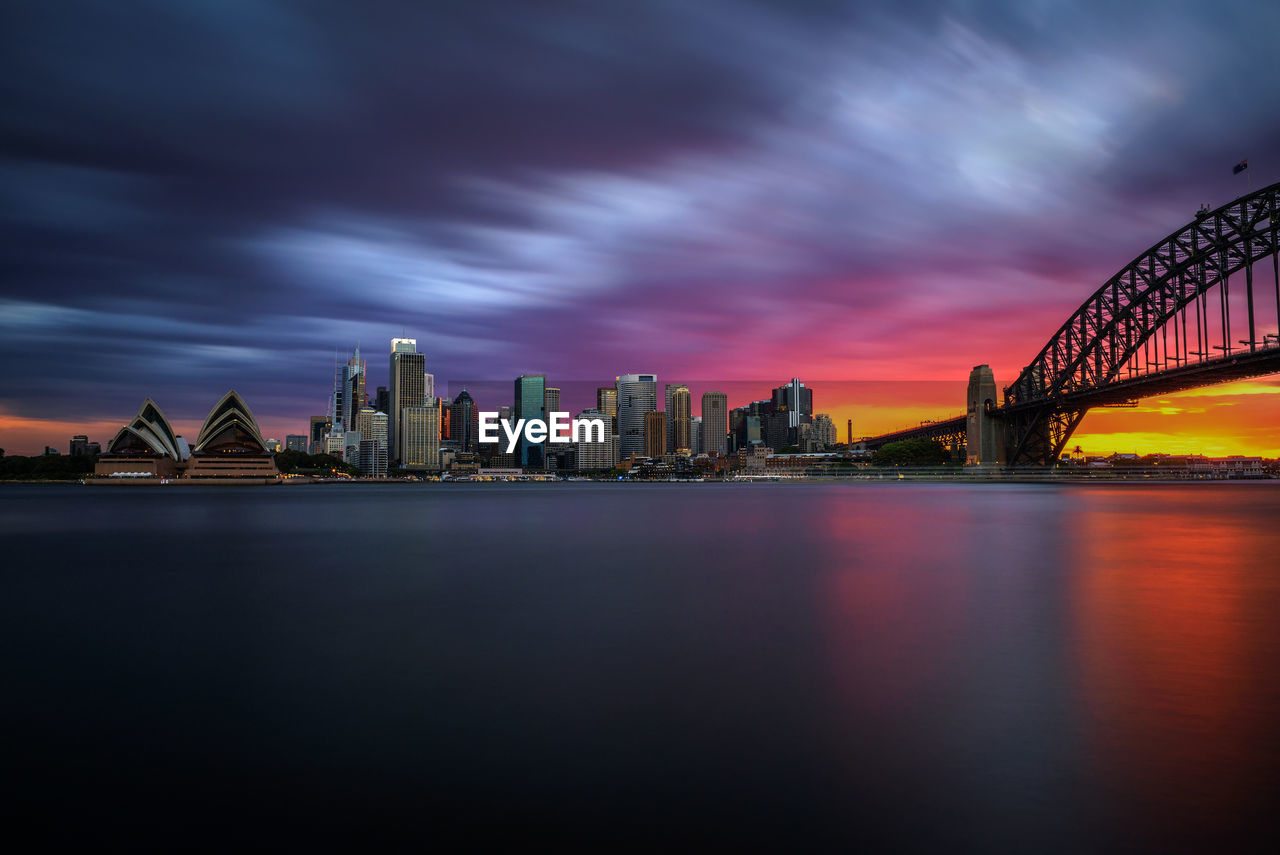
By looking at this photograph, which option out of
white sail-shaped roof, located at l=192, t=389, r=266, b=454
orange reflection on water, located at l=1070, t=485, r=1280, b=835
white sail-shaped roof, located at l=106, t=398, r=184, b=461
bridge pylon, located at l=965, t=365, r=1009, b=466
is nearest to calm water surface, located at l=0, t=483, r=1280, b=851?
orange reflection on water, located at l=1070, t=485, r=1280, b=835

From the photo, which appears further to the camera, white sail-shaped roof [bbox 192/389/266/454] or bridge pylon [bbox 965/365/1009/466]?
white sail-shaped roof [bbox 192/389/266/454]

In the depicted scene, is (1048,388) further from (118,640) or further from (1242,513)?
(118,640)

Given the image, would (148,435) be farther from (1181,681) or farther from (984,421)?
(1181,681)

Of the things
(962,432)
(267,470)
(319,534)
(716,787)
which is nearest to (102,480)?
(267,470)

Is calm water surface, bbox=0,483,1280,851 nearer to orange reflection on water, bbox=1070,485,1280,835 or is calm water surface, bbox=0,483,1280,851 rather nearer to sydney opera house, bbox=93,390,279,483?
orange reflection on water, bbox=1070,485,1280,835

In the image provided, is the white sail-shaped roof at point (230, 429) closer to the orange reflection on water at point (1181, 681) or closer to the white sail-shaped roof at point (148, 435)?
the white sail-shaped roof at point (148, 435)
